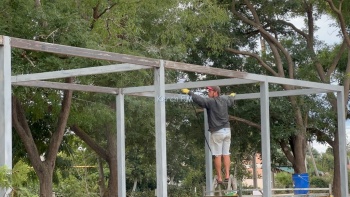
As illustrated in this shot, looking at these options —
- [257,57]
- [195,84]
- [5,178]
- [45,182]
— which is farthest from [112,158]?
[5,178]

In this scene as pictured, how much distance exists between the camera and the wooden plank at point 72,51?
863 centimetres

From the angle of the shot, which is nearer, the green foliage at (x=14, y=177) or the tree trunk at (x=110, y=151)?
the green foliage at (x=14, y=177)

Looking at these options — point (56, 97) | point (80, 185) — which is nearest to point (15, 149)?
point (56, 97)

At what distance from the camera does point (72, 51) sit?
9.10 metres

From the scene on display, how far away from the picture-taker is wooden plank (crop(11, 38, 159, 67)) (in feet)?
28.3

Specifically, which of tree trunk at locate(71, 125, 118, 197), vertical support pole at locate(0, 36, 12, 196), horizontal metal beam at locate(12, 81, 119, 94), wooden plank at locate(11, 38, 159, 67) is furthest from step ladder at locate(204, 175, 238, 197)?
tree trunk at locate(71, 125, 118, 197)

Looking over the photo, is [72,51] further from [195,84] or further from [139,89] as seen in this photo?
[139,89]

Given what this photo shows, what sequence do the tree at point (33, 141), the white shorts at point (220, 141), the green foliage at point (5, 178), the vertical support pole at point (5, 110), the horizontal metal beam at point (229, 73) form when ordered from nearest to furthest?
the green foliage at point (5, 178) < the vertical support pole at point (5, 110) < the horizontal metal beam at point (229, 73) < the white shorts at point (220, 141) < the tree at point (33, 141)

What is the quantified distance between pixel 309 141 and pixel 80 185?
1274 centimetres

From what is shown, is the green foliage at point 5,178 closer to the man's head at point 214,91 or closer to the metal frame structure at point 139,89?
the metal frame structure at point 139,89

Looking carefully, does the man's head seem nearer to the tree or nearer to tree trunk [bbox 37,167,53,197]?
the tree

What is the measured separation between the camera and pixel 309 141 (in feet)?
76.9

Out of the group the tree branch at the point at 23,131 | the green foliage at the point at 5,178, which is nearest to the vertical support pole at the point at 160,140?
the green foliage at the point at 5,178

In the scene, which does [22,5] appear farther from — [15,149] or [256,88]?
[256,88]
